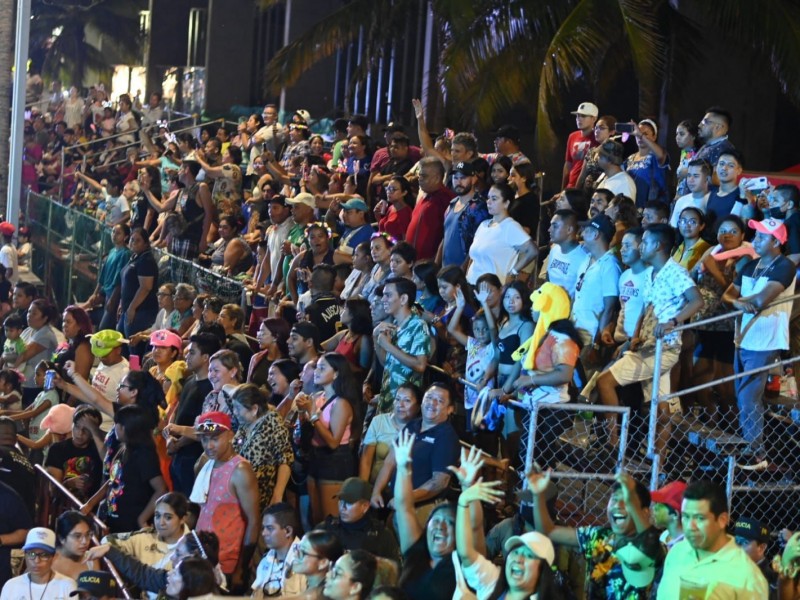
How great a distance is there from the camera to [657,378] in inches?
361

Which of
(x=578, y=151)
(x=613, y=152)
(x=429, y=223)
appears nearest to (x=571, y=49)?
(x=578, y=151)

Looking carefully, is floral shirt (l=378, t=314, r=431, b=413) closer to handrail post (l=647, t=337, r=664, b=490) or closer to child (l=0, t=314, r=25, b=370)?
handrail post (l=647, t=337, r=664, b=490)

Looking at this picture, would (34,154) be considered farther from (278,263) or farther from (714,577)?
(714,577)

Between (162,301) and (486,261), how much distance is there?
3.76 metres

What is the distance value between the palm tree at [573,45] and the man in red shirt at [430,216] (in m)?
2.93

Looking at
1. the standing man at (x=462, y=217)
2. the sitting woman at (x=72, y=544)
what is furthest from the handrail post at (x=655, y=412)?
the sitting woman at (x=72, y=544)

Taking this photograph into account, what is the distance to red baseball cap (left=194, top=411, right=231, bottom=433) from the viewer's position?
344 inches

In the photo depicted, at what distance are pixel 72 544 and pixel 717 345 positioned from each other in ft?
16.2

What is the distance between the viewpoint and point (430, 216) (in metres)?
12.5

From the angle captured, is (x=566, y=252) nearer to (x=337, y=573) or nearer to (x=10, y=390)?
(x=337, y=573)

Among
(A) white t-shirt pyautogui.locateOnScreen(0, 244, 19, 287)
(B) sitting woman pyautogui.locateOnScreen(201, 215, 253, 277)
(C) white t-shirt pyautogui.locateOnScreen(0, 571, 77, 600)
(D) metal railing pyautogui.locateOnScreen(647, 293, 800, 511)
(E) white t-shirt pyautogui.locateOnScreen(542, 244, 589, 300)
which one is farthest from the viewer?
(A) white t-shirt pyautogui.locateOnScreen(0, 244, 19, 287)

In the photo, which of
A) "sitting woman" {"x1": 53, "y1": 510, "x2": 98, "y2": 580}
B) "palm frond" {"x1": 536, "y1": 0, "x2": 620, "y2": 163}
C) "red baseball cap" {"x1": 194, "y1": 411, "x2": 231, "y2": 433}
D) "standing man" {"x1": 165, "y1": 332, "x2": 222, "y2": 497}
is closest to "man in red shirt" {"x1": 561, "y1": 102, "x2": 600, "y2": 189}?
"palm frond" {"x1": 536, "y1": 0, "x2": 620, "y2": 163}

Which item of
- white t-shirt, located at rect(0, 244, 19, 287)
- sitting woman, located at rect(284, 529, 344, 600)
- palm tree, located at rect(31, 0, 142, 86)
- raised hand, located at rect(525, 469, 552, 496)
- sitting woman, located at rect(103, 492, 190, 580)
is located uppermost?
palm tree, located at rect(31, 0, 142, 86)

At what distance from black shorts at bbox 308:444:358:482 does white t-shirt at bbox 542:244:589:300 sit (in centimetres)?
228
